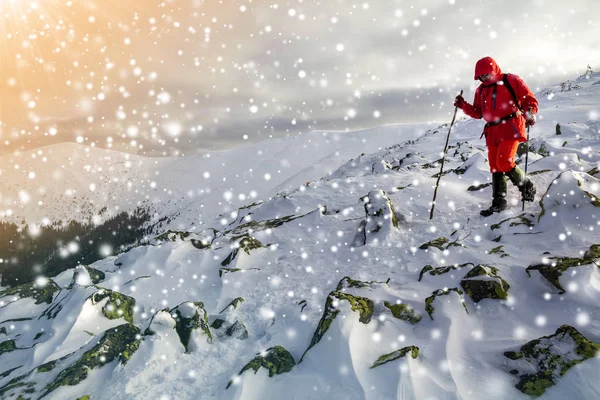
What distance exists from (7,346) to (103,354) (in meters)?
3.19

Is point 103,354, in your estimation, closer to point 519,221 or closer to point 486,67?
point 519,221

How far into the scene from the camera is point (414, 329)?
178 inches

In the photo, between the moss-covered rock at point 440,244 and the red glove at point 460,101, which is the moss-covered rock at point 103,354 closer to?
the moss-covered rock at point 440,244

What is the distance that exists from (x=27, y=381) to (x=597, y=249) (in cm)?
925

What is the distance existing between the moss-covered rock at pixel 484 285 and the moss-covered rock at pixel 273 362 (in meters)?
3.01

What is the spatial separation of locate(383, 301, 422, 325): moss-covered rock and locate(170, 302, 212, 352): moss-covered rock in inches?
122

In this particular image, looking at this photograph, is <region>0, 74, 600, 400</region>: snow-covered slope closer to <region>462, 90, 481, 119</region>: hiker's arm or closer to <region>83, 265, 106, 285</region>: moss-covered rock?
<region>83, 265, 106, 285</region>: moss-covered rock

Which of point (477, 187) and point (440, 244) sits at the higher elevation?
point (477, 187)

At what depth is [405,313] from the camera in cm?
479

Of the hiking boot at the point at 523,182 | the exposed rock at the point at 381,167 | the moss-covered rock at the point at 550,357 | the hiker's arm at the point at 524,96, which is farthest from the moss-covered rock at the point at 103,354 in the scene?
the exposed rock at the point at 381,167

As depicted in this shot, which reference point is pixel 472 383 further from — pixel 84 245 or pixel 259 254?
pixel 84 245

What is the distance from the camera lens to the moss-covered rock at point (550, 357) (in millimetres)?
3064

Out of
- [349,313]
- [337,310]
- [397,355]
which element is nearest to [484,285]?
[397,355]

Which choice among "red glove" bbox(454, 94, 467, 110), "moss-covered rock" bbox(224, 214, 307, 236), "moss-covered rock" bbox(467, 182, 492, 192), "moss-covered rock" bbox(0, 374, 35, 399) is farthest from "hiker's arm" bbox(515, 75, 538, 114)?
"moss-covered rock" bbox(0, 374, 35, 399)
